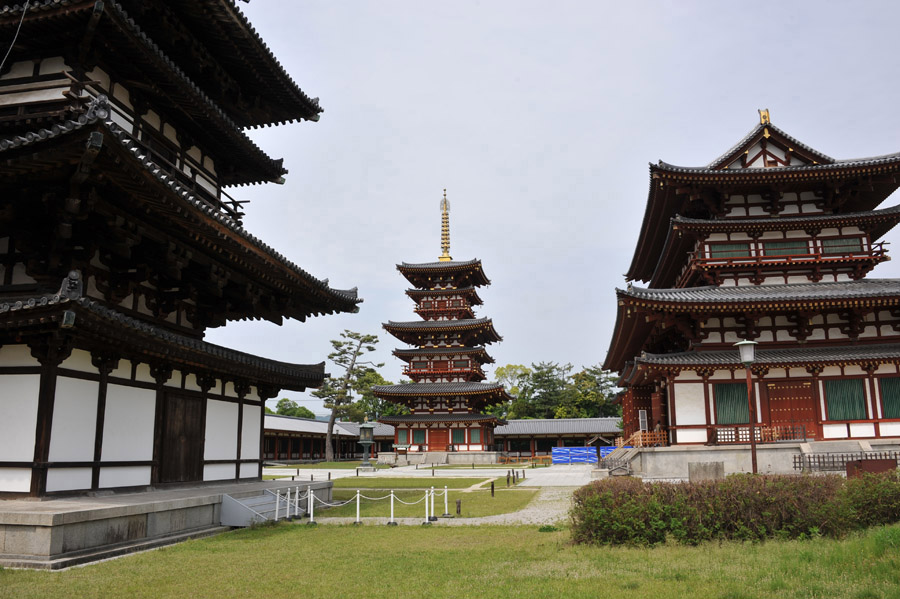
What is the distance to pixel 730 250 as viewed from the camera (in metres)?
28.0

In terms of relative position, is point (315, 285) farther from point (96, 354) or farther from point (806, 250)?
point (806, 250)

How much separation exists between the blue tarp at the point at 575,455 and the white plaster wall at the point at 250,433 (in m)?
41.1

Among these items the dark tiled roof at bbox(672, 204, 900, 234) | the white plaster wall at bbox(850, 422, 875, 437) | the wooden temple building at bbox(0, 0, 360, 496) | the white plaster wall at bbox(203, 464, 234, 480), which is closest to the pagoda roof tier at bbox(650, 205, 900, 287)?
the dark tiled roof at bbox(672, 204, 900, 234)

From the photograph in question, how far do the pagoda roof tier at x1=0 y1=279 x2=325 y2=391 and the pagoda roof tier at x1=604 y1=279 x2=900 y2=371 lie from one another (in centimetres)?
1536

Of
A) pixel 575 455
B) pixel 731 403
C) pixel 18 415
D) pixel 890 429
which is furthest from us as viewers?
pixel 575 455

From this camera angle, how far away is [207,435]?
17.5 metres

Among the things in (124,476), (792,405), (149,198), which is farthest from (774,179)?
(124,476)

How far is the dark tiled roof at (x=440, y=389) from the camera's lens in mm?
61250

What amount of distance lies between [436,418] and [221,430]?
45341 mm

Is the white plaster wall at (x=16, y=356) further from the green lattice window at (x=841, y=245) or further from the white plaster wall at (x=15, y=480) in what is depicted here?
the green lattice window at (x=841, y=245)

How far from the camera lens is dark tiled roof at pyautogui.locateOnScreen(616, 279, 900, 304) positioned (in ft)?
80.6

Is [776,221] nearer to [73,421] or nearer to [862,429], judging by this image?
[862,429]

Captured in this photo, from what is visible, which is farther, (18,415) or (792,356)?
(792,356)

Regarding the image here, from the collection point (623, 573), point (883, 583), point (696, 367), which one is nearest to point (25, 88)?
point (623, 573)
